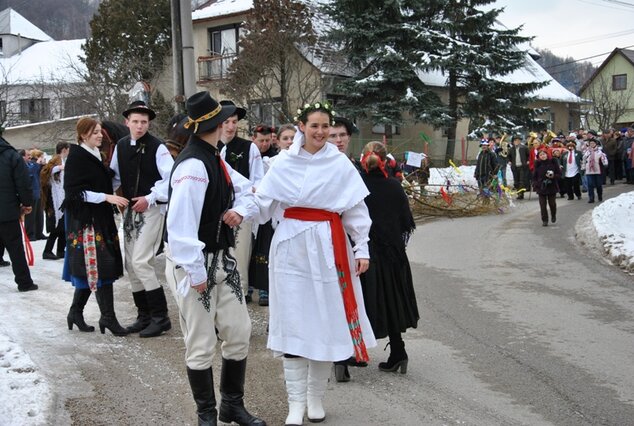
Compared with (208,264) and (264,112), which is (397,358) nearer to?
(208,264)

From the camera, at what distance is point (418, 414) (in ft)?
16.4

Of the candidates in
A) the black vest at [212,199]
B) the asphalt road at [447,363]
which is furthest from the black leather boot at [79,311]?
the black vest at [212,199]

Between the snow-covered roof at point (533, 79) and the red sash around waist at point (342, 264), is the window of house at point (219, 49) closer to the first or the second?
the snow-covered roof at point (533, 79)

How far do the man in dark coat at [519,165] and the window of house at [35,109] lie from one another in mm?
27044

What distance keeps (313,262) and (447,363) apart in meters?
2.20

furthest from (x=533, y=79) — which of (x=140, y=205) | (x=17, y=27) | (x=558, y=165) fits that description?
(x=17, y=27)

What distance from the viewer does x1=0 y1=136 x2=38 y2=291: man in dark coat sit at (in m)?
9.41

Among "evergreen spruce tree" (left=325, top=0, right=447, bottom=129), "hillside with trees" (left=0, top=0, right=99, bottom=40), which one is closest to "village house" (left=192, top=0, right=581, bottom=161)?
"evergreen spruce tree" (left=325, top=0, right=447, bottom=129)

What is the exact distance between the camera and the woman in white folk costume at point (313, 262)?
15.5 ft

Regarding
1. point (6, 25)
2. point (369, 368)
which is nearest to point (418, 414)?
point (369, 368)

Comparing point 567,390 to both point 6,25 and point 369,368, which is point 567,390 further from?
point 6,25

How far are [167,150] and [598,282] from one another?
21.0 feet

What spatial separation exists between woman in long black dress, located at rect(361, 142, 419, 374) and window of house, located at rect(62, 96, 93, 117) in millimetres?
27919

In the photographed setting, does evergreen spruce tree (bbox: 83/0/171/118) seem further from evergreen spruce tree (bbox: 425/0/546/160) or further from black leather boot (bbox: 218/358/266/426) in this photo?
black leather boot (bbox: 218/358/266/426)
